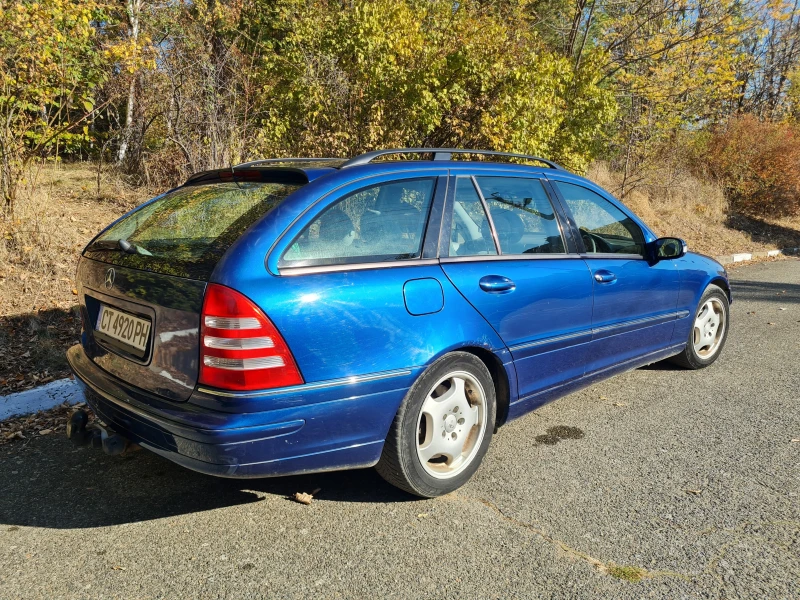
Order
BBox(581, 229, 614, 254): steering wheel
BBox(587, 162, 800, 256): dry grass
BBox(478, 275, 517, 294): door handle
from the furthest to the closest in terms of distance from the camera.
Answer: BBox(587, 162, 800, 256): dry grass < BBox(581, 229, 614, 254): steering wheel < BBox(478, 275, 517, 294): door handle

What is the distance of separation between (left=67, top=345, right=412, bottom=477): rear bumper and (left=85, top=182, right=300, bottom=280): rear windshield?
22.4 inches

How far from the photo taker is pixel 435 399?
3119 mm

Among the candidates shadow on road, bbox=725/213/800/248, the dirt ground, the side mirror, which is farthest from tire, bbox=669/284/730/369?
shadow on road, bbox=725/213/800/248

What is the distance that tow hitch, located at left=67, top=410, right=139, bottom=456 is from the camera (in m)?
2.88

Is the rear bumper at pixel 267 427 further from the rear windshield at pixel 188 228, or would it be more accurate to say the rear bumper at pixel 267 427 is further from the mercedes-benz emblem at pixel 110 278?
the rear windshield at pixel 188 228

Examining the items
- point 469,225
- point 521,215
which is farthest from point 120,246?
point 521,215

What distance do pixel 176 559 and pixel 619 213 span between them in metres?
3.55

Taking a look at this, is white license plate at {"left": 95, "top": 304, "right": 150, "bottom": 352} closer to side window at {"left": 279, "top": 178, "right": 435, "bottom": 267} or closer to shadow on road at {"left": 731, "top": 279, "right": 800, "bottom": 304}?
side window at {"left": 279, "top": 178, "right": 435, "bottom": 267}

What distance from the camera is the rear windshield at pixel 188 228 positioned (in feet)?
8.99

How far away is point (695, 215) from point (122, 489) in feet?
50.7

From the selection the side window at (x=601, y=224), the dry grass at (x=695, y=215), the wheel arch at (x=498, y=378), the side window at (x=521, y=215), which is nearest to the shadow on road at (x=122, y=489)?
the wheel arch at (x=498, y=378)

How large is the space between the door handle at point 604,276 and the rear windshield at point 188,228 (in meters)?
2.04

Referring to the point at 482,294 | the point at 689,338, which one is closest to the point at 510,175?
the point at 482,294

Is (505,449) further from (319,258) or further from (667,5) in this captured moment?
(667,5)
